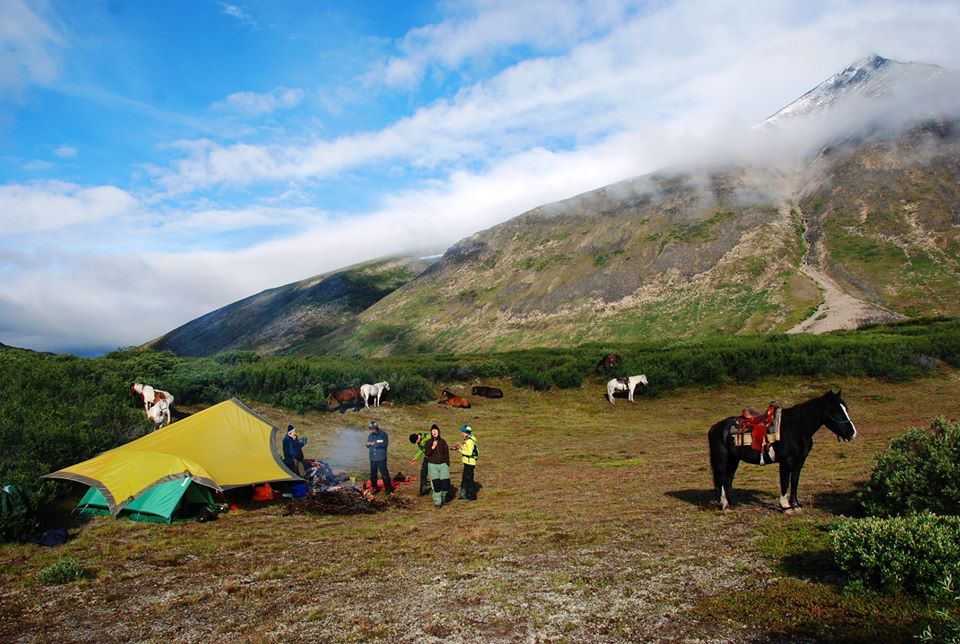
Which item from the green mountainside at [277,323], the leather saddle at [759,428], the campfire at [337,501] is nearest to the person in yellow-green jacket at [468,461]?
the campfire at [337,501]

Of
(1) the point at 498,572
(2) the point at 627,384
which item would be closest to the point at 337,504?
(1) the point at 498,572

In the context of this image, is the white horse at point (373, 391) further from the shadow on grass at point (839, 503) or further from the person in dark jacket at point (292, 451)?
the shadow on grass at point (839, 503)

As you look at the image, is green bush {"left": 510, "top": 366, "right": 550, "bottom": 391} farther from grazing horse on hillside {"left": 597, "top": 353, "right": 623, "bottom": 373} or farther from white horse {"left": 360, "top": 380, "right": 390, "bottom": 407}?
white horse {"left": 360, "top": 380, "right": 390, "bottom": 407}

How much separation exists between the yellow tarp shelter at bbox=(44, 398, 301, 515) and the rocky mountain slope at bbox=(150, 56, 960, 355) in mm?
66016

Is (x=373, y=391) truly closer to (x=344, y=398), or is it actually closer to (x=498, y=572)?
(x=344, y=398)

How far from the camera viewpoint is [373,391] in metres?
31.4

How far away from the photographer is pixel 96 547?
33.2ft

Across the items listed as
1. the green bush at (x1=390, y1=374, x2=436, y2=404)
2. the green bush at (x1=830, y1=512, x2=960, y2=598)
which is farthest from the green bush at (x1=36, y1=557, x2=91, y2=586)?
the green bush at (x1=390, y1=374, x2=436, y2=404)

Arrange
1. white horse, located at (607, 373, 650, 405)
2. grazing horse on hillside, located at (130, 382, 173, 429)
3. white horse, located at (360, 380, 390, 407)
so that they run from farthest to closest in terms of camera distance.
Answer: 1. white horse, located at (607, 373, 650, 405)
2. white horse, located at (360, 380, 390, 407)
3. grazing horse on hillside, located at (130, 382, 173, 429)

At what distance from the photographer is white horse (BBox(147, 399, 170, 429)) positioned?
2042 centimetres

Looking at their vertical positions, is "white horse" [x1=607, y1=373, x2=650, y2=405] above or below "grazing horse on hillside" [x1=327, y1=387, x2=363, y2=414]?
below

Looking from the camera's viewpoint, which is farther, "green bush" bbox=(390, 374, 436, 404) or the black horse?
"green bush" bbox=(390, 374, 436, 404)

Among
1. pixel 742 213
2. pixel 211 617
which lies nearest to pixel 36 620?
pixel 211 617

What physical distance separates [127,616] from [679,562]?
7.56 m
